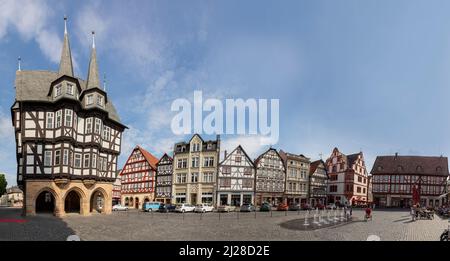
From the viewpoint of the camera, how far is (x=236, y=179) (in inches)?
1679

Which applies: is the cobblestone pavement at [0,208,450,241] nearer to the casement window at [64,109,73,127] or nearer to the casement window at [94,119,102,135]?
the casement window at [64,109,73,127]

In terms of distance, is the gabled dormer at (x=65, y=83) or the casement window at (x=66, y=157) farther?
the gabled dormer at (x=65, y=83)

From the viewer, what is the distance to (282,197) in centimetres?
4697

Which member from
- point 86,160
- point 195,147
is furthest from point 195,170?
point 86,160

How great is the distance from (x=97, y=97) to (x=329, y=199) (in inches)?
1677

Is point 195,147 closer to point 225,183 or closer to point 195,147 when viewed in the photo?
point 195,147

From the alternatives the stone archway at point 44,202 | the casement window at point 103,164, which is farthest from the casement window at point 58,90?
the stone archway at point 44,202

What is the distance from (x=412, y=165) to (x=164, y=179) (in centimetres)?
4258

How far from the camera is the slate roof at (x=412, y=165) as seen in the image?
5359 cm

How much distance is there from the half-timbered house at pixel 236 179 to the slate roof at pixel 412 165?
27170mm

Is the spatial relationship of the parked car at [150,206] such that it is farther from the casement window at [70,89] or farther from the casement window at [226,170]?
the casement window at [70,89]
